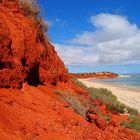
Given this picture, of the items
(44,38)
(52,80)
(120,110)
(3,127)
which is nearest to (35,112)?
(3,127)

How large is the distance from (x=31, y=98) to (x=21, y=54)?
6.36 ft

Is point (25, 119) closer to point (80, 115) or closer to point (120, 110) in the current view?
point (80, 115)

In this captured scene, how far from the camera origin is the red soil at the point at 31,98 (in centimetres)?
1128

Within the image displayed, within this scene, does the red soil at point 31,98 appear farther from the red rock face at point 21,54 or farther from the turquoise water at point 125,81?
the turquoise water at point 125,81

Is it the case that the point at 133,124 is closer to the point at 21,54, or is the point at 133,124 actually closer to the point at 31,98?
the point at 31,98

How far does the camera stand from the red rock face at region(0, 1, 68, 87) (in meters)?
13.7

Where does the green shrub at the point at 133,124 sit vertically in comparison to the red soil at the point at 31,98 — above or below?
below

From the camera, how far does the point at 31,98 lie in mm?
14031

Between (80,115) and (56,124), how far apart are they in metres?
3.27

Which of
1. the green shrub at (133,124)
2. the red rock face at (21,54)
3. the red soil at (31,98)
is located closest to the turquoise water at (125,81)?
the red rock face at (21,54)

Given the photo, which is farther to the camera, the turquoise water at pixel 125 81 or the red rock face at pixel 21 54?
the turquoise water at pixel 125 81

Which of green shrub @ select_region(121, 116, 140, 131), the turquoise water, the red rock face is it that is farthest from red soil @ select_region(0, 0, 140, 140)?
the turquoise water

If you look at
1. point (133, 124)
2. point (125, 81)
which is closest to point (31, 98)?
point (133, 124)

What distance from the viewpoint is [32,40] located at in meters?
16.6
